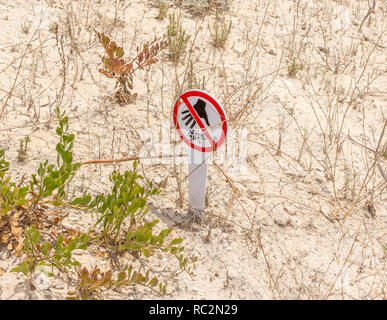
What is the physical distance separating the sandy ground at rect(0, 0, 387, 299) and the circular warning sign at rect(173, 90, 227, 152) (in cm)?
33

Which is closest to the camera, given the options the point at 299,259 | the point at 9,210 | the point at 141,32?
the point at 9,210

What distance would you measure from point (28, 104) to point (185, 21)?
210cm

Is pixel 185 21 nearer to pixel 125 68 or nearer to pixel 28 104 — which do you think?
pixel 125 68

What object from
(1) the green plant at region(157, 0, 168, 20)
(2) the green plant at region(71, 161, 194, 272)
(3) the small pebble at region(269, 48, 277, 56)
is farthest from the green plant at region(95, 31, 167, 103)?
(3) the small pebble at region(269, 48, 277, 56)

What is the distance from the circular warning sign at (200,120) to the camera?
239cm

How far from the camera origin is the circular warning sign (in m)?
2.39

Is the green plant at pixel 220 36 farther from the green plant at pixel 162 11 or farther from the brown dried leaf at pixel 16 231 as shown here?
the brown dried leaf at pixel 16 231

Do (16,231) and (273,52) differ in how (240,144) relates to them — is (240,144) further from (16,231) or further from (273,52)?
(16,231)

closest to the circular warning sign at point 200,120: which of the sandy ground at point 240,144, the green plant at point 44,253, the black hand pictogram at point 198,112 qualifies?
the black hand pictogram at point 198,112

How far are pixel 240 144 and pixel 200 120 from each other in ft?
3.76

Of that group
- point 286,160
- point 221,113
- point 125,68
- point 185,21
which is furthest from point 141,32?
point 221,113

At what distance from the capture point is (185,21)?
4.83m

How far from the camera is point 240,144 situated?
3559mm

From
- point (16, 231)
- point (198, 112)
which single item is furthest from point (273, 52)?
point (16, 231)
